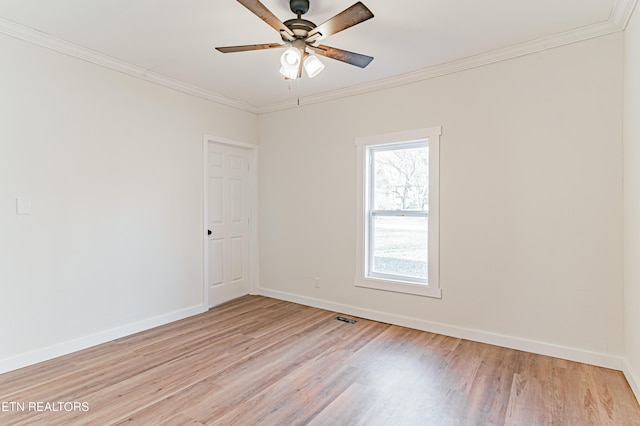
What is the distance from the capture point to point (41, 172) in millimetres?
2848

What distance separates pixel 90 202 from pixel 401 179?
313 cm

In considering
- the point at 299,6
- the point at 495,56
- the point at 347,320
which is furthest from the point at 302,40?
the point at 347,320

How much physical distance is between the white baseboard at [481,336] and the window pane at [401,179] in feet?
3.99

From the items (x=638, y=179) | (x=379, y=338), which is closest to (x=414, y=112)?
(x=638, y=179)

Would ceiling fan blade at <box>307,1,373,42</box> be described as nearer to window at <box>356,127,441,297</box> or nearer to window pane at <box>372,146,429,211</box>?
window at <box>356,127,441,297</box>

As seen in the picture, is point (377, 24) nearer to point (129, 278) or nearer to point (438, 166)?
point (438, 166)

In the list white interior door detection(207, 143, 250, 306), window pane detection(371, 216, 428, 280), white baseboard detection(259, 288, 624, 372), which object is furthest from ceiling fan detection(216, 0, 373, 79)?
white baseboard detection(259, 288, 624, 372)

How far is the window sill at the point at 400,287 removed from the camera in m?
3.51

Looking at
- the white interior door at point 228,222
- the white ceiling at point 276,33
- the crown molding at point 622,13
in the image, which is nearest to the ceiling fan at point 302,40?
the white ceiling at point 276,33

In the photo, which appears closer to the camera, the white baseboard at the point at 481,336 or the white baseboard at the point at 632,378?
the white baseboard at the point at 632,378

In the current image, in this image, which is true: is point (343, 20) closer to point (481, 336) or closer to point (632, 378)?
point (481, 336)

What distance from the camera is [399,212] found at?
12.5 ft

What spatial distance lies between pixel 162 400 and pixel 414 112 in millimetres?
3374

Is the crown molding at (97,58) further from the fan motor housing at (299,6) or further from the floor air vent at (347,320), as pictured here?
the floor air vent at (347,320)
